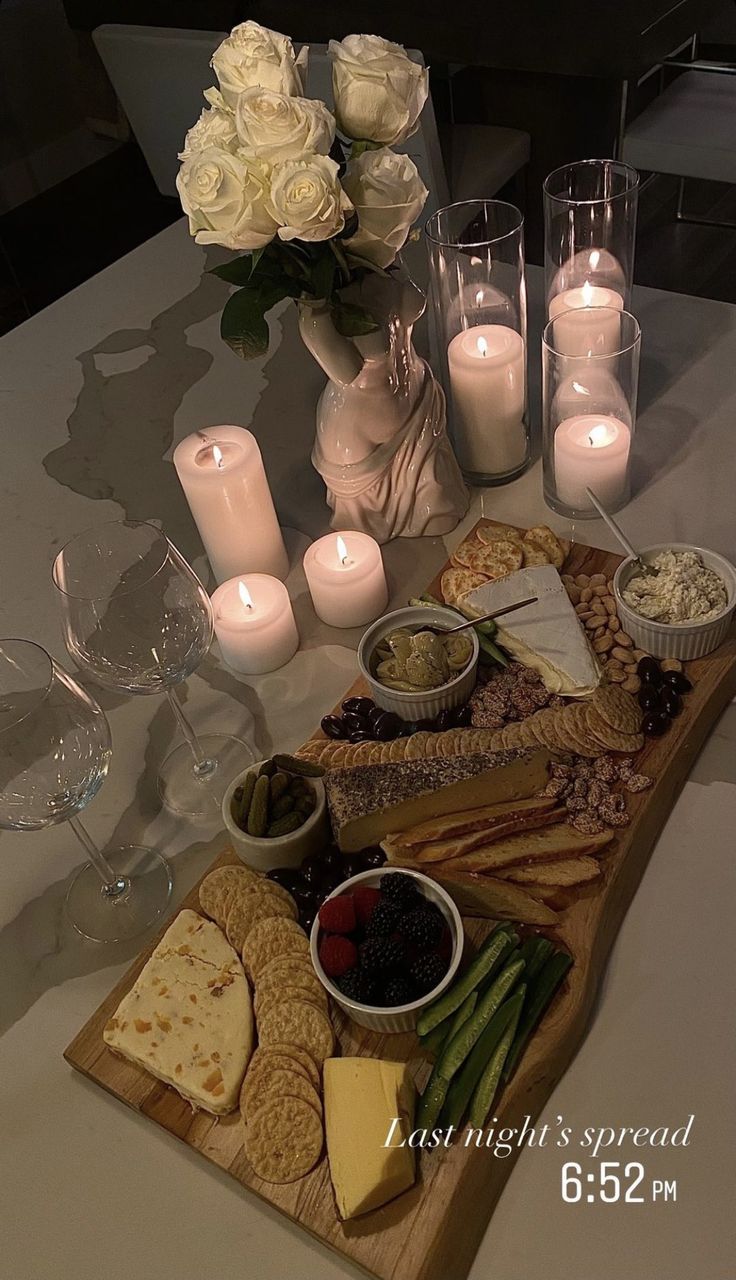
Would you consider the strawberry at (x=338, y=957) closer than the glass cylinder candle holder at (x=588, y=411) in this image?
Yes

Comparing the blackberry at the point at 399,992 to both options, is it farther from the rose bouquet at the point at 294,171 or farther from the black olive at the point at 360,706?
the rose bouquet at the point at 294,171

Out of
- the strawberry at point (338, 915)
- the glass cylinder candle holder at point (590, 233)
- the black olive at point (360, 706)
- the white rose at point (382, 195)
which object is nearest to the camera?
the strawberry at point (338, 915)

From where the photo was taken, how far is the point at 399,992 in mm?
747

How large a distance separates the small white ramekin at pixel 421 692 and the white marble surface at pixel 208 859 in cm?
9

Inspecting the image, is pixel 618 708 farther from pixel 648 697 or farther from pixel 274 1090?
pixel 274 1090

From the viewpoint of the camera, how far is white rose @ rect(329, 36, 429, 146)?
0.87 metres

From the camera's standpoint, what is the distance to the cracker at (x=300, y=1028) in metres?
0.76

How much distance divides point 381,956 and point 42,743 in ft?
1.04

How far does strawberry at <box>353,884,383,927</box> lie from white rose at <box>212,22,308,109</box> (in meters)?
0.68

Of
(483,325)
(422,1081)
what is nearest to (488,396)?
(483,325)

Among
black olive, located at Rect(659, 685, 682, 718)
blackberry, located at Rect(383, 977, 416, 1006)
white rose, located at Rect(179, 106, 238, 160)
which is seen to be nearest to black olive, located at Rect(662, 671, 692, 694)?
black olive, located at Rect(659, 685, 682, 718)

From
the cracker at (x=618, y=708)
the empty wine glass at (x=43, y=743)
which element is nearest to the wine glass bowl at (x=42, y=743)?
the empty wine glass at (x=43, y=743)

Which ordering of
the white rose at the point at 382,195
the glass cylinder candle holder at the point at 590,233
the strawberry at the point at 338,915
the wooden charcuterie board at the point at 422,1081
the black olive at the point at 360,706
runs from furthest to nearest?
the glass cylinder candle holder at the point at 590,233 < the black olive at the point at 360,706 < the white rose at the point at 382,195 < the strawberry at the point at 338,915 < the wooden charcuterie board at the point at 422,1081

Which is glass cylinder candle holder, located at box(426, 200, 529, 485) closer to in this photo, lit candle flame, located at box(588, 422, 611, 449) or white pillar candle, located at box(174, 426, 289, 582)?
lit candle flame, located at box(588, 422, 611, 449)
